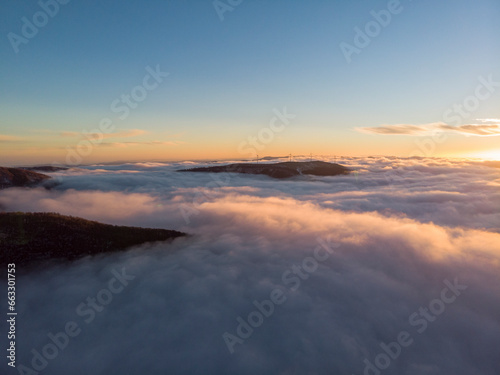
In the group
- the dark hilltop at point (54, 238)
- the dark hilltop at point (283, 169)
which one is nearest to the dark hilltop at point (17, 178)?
the dark hilltop at point (54, 238)

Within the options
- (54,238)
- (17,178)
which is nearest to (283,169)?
(17,178)

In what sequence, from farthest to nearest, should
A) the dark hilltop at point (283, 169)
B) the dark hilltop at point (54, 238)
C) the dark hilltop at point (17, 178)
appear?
1. the dark hilltop at point (283, 169)
2. the dark hilltop at point (17, 178)
3. the dark hilltop at point (54, 238)

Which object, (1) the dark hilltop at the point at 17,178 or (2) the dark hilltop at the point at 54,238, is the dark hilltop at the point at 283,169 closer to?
(1) the dark hilltop at the point at 17,178

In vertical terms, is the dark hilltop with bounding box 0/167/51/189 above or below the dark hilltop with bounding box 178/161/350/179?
above

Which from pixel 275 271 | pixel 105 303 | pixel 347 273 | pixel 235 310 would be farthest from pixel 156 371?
pixel 347 273

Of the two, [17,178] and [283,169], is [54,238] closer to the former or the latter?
[17,178]

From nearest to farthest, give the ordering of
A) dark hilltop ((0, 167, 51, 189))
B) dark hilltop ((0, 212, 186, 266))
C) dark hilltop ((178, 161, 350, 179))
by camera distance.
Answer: dark hilltop ((0, 212, 186, 266)) < dark hilltop ((0, 167, 51, 189)) < dark hilltop ((178, 161, 350, 179))

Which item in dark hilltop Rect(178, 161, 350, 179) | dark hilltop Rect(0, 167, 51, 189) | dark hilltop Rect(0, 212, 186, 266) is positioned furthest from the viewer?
dark hilltop Rect(178, 161, 350, 179)

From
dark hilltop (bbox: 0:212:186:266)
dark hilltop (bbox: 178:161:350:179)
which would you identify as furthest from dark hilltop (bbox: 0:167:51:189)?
dark hilltop (bbox: 178:161:350:179)

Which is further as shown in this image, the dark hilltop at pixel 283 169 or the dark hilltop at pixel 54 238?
the dark hilltop at pixel 283 169

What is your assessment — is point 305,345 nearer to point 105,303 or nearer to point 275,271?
point 275,271

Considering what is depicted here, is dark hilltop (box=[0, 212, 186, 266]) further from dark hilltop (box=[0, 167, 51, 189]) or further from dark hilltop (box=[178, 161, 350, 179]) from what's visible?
dark hilltop (box=[178, 161, 350, 179])
